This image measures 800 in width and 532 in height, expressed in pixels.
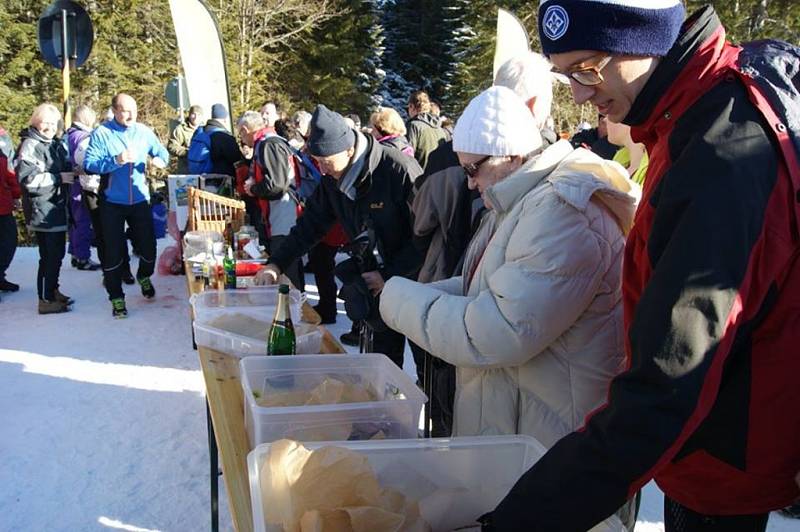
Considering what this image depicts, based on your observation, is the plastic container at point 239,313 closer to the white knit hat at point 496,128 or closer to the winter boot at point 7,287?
the white knit hat at point 496,128

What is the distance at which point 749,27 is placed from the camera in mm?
15375

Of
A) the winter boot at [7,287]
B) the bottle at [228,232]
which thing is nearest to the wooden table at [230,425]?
the bottle at [228,232]

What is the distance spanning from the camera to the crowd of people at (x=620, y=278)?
0.90 metres

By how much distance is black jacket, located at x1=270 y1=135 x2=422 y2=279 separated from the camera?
323cm

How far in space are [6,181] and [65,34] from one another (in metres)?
1.93

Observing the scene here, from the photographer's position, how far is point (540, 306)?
1490 mm

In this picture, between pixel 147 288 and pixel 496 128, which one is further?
pixel 147 288

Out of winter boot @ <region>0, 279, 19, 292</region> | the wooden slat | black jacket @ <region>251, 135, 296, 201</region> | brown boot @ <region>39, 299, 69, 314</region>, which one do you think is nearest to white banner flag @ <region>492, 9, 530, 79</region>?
black jacket @ <region>251, 135, 296, 201</region>

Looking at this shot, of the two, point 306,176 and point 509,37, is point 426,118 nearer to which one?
point 306,176

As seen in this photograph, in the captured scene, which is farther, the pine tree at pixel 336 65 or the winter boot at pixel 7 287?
the pine tree at pixel 336 65

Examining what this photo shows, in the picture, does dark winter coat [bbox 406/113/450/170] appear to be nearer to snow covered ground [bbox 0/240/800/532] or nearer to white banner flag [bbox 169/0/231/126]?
snow covered ground [bbox 0/240/800/532]

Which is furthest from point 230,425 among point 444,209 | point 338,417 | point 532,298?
point 444,209

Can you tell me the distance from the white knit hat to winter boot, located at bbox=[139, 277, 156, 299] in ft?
17.1

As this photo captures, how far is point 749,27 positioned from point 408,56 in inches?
602
